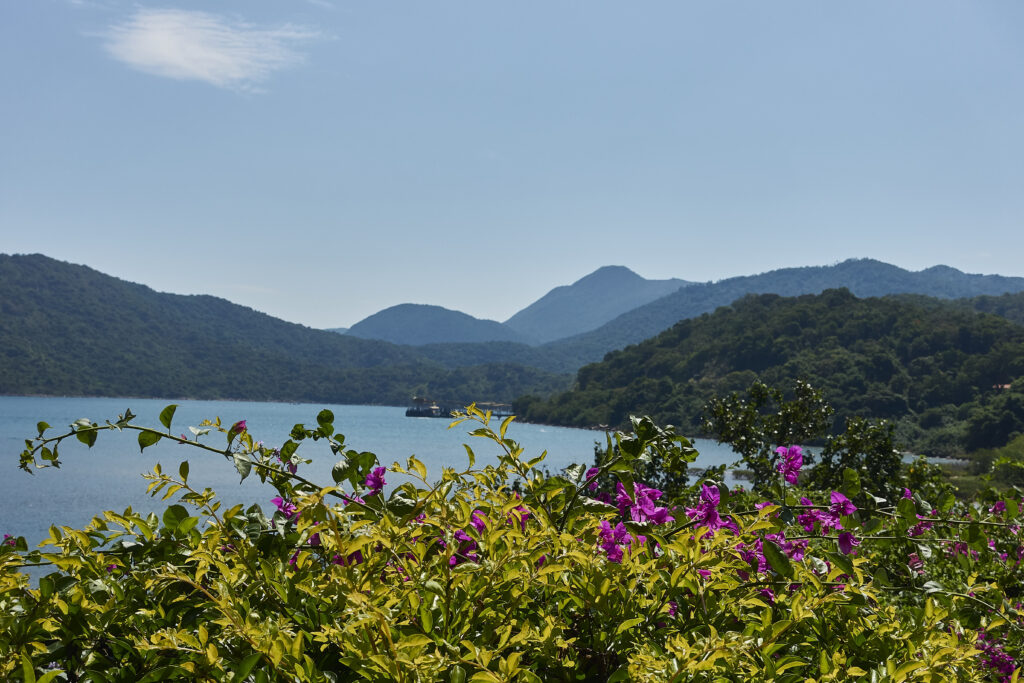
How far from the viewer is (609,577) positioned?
1547 millimetres

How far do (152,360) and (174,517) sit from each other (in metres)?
148

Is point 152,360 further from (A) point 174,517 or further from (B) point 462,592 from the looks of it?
(B) point 462,592

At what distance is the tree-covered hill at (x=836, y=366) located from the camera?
68000 mm

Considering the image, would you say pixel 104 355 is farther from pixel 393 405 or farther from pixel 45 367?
pixel 393 405

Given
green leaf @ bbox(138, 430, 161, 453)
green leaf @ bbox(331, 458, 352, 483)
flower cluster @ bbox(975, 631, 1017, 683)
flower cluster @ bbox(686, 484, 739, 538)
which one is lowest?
flower cluster @ bbox(975, 631, 1017, 683)

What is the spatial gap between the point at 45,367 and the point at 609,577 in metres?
141

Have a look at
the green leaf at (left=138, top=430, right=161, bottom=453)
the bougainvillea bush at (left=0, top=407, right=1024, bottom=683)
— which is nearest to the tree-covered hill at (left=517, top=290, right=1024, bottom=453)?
the bougainvillea bush at (left=0, top=407, right=1024, bottom=683)

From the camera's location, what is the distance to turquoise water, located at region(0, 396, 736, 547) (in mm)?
36719

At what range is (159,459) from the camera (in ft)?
211

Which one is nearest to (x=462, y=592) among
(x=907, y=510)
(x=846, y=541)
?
(x=846, y=541)

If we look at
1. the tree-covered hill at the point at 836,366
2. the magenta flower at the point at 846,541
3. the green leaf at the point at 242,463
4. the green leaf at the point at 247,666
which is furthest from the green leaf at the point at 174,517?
the tree-covered hill at the point at 836,366

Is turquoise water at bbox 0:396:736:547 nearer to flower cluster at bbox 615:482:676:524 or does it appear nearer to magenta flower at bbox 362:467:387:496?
flower cluster at bbox 615:482:676:524

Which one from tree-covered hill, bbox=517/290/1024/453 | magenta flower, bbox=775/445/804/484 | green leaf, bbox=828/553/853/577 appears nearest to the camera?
green leaf, bbox=828/553/853/577

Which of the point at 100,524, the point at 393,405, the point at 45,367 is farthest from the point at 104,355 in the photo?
the point at 100,524
